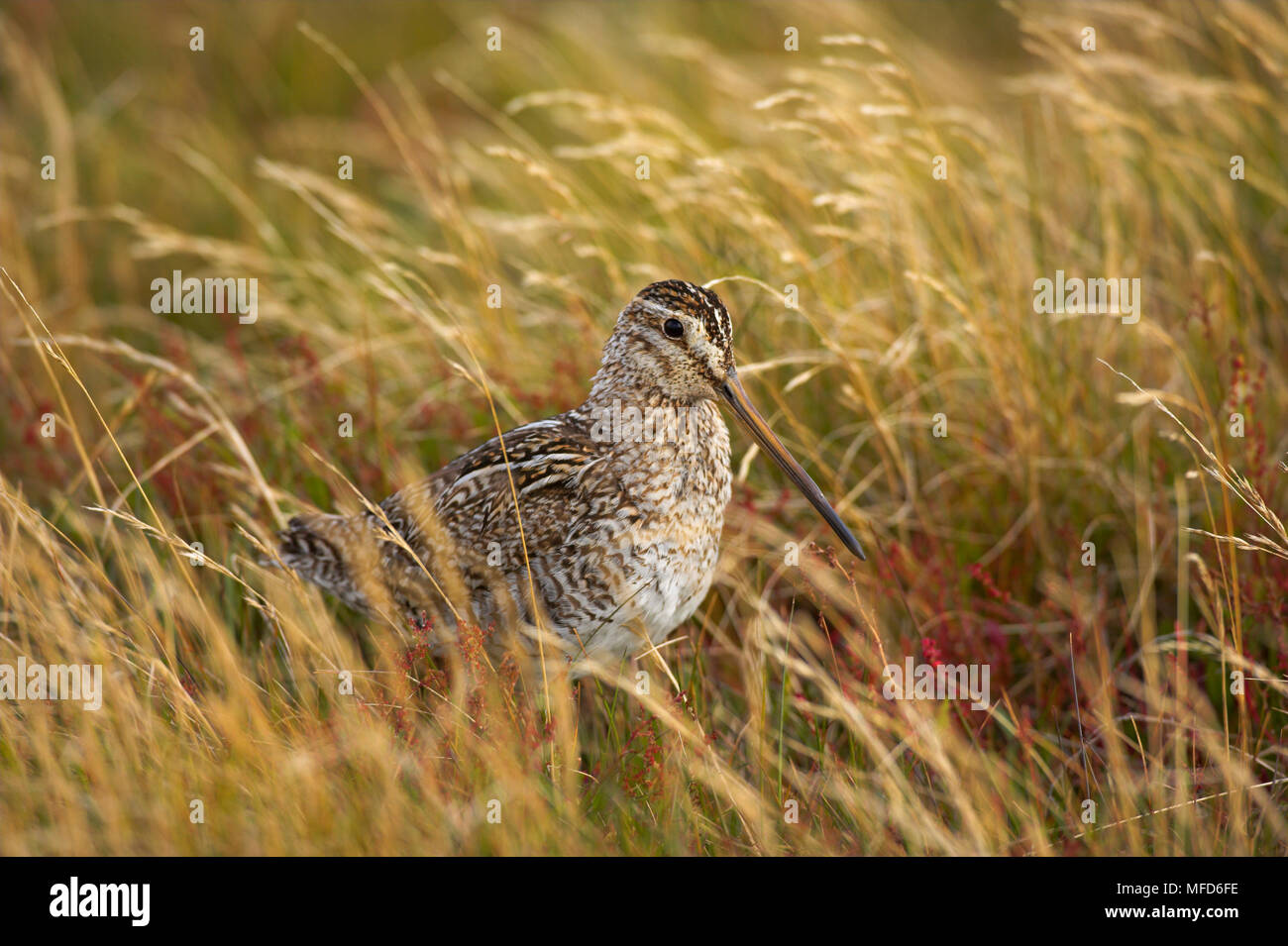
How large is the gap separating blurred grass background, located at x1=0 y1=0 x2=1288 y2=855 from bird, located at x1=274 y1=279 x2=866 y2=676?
0.29m

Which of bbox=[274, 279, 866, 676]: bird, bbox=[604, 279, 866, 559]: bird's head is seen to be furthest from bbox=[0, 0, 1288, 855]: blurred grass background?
bbox=[604, 279, 866, 559]: bird's head

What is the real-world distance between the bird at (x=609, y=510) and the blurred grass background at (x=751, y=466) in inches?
11.5

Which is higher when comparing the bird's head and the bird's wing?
the bird's head

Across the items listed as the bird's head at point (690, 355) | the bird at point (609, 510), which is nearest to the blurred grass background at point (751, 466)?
the bird at point (609, 510)

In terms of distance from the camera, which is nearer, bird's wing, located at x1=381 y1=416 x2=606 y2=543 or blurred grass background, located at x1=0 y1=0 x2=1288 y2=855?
blurred grass background, located at x1=0 y1=0 x2=1288 y2=855

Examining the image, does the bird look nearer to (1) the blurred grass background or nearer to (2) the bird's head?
(2) the bird's head

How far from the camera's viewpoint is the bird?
4523mm

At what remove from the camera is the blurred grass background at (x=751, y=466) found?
3938mm

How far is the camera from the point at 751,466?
5.98 meters

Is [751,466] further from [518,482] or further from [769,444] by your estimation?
[518,482]

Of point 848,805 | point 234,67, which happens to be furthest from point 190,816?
point 234,67

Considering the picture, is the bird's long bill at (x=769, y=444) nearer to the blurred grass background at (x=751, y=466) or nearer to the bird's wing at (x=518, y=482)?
the blurred grass background at (x=751, y=466)

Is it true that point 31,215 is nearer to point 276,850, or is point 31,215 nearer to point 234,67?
point 234,67

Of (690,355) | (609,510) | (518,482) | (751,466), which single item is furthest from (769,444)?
(751,466)
